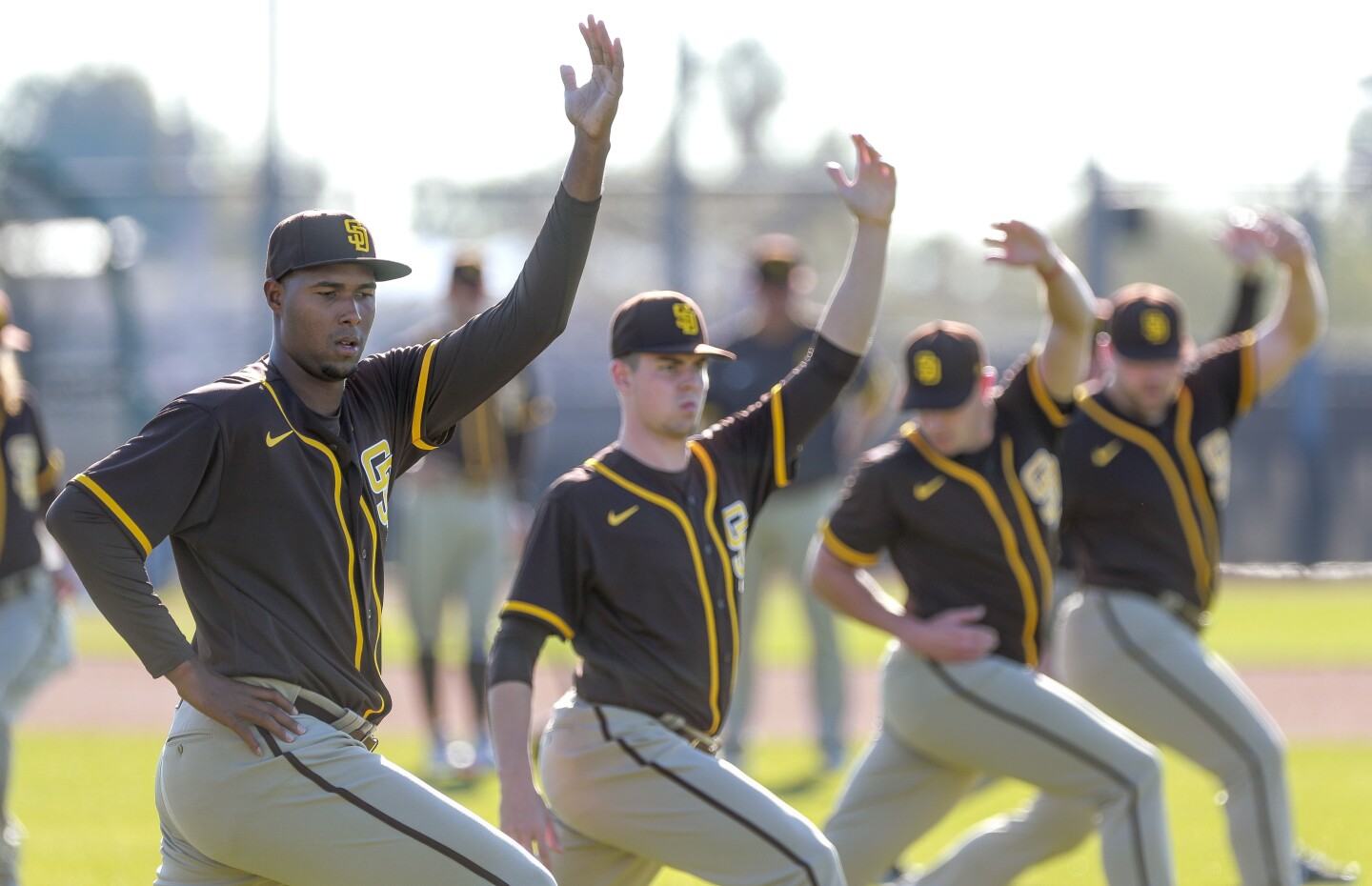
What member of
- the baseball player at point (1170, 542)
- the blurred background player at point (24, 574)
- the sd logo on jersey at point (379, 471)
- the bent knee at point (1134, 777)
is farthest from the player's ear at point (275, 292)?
the baseball player at point (1170, 542)

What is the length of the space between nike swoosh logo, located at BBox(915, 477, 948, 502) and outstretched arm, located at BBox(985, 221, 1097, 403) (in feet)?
1.65

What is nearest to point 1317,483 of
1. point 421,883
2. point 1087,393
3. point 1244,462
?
point 1244,462

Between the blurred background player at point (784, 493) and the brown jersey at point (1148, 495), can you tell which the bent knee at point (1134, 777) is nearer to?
the brown jersey at point (1148, 495)

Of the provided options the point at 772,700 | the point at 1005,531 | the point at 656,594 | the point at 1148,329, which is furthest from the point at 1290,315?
the point at 772,700

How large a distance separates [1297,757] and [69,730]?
25.7ft

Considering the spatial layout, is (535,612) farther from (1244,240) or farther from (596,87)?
(1244,240)

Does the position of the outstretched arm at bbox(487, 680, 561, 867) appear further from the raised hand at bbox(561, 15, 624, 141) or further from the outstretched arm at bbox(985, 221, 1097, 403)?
the outstretched arm at bbox(985, 221, 1097, 403)

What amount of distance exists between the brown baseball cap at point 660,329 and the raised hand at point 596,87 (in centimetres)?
109

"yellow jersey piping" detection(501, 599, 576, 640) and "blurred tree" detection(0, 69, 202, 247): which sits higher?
"blurred tree" detection(0, 69, 202, 247)

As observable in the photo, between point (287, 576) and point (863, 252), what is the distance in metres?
2.04

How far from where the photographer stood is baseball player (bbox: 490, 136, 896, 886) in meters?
4.52

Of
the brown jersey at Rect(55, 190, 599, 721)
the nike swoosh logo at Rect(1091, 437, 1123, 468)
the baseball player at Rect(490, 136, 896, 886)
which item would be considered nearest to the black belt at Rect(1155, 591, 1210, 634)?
the nike swoosh logo at Rect(1091, 437, 1123, 468)

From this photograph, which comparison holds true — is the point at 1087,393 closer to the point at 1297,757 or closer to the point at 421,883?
the point at 421,883

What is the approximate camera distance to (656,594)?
15.4 feet
